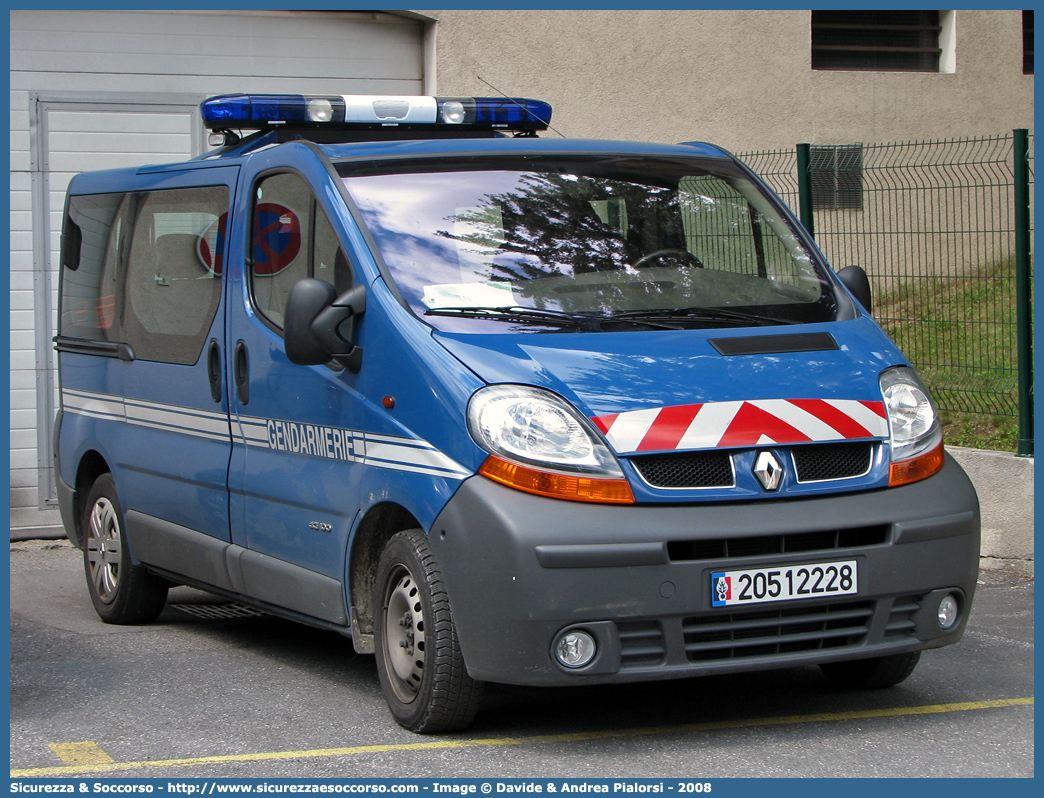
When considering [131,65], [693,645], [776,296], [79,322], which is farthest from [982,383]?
[131,65]

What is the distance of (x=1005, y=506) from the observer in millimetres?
7668

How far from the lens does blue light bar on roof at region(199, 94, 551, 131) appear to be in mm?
6320

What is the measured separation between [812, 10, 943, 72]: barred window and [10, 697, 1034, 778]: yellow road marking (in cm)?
924

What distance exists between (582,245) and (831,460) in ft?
4.07

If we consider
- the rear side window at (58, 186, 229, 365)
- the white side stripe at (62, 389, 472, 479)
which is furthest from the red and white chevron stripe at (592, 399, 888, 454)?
the rear side window at (58, 186, 229, 365)

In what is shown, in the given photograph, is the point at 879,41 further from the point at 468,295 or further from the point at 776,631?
the point at 776,631

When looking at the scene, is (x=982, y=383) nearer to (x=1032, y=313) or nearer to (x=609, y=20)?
(x=1032, y=313)

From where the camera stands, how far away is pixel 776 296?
17.0 ft

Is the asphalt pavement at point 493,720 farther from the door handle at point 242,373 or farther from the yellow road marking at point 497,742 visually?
the door handle at point 242,373

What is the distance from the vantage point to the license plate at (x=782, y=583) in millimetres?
4246

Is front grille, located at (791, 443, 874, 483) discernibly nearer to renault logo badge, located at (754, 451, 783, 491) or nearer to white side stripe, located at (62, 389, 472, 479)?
renault logo badge, located at (754, 451, 783, 491)

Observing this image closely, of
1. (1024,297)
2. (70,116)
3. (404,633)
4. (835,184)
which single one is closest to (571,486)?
(404,633)

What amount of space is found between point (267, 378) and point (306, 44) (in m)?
5.54

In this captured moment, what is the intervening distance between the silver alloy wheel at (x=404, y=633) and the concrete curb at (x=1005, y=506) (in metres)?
3.84
